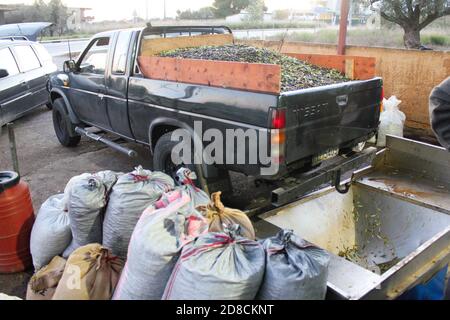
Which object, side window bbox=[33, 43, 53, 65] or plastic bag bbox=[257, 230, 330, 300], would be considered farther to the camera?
side window bbox=[33, 43, 53, 65]

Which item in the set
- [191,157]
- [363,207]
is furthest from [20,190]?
[363,207]

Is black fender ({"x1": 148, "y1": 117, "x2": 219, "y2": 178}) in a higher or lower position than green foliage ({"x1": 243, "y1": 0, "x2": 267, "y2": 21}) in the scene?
lower

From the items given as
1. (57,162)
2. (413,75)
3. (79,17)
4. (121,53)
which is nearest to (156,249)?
(121,53)

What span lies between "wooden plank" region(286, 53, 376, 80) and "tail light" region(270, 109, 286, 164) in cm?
158

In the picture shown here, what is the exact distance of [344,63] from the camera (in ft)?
14.7

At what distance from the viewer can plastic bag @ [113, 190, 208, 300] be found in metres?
2.08

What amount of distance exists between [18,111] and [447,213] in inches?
312

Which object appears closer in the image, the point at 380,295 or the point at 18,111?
the point at 380,295

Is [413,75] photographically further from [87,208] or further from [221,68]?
[87,208]

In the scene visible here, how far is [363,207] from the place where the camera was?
156 inches

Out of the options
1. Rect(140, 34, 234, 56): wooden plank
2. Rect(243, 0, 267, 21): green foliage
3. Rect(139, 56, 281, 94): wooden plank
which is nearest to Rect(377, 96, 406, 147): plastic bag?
Rect(140, 34, 234, 56): wooden plank

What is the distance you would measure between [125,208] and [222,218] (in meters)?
0.74

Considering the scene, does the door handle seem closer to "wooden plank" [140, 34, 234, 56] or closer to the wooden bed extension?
the wooden bed extension
